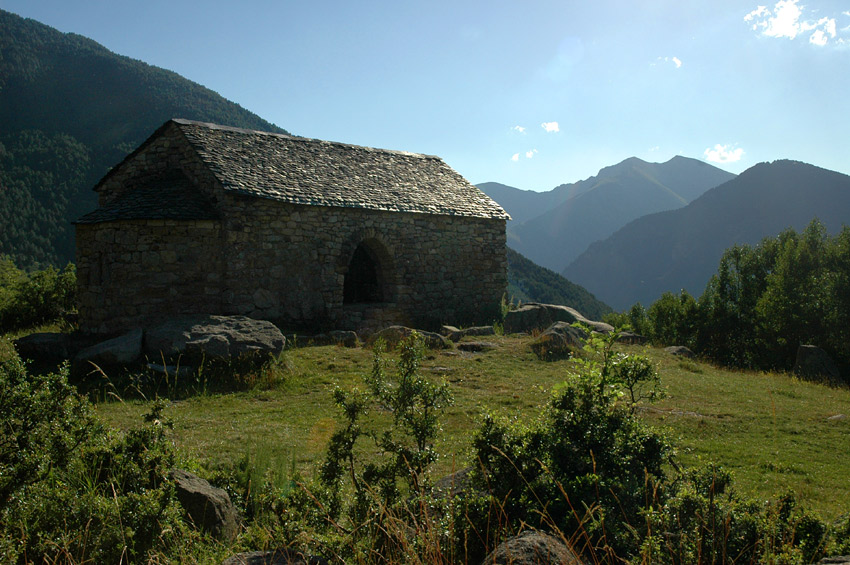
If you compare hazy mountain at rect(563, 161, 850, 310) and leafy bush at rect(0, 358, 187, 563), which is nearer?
leafy bush at rect(0, 358, 187, 563)

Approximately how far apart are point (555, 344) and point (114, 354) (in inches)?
350

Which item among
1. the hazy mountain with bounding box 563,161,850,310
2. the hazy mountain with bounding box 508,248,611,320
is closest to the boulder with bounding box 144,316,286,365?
the hazy mountain with bounding box 508,248,611,320

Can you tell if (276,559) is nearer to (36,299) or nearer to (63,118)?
(36,299)

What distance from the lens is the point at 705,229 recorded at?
331ft

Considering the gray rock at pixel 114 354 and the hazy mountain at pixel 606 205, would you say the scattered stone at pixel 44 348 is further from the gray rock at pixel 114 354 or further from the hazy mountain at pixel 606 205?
the hazy mountain at pixel 606 205

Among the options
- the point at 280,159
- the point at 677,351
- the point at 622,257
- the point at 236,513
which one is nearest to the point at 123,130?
the point at 280,159

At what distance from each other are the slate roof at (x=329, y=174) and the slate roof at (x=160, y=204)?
82cm

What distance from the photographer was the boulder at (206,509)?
3633mm

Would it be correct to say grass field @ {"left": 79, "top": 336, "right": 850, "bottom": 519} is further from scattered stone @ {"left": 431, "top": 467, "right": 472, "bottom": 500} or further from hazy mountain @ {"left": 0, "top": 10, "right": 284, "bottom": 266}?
hazy mountain @ {"left": 0, "top": 10, "right": 284, "bottom": 266}

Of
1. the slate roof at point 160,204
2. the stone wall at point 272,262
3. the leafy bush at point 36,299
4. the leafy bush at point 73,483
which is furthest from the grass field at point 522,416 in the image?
the leafy bush at point 36,299

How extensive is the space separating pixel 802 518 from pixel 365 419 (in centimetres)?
538

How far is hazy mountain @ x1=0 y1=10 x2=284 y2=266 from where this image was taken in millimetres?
38719

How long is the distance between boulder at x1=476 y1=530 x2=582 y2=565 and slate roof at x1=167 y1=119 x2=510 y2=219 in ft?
40.7

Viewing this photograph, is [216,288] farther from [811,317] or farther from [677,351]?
[811,317]
